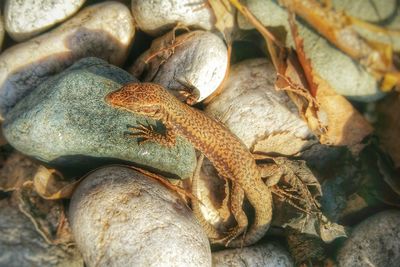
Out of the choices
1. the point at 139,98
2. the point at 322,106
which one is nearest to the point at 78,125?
the point at 139,98

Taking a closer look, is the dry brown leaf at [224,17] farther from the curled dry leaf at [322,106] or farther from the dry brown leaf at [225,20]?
the curled dry leaf at [322,106]

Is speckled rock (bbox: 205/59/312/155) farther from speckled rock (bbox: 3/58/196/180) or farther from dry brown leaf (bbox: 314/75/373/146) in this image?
speckled rock (bbox: 3/58/196/180)

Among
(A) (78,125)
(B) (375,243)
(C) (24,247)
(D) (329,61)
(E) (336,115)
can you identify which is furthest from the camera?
(E) (336,115)

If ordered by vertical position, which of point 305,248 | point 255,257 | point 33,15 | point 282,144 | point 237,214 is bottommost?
point 305,248

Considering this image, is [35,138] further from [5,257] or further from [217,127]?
[217,127]

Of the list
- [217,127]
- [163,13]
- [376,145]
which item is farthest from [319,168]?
[163,13]

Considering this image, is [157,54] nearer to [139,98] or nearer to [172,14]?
[172,14]

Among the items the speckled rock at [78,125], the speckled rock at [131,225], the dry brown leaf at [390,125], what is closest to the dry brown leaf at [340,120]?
the dry brown leaf at [390,125]

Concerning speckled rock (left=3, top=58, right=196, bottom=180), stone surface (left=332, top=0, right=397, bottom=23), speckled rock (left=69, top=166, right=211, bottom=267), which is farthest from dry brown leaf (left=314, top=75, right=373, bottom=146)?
speckled rock (left=69, top=166, right=211, bottom=267)
